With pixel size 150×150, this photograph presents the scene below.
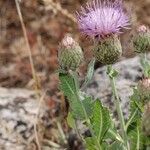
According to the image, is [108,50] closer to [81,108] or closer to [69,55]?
[69,55]

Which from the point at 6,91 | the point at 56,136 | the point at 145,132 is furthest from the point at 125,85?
the point at 145,132

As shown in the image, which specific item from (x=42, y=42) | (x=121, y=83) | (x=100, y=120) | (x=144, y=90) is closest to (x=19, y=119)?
(x=121, y=83)

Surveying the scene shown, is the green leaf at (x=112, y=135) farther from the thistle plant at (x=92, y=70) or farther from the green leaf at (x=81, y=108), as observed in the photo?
the green leaf at (x=81, y=108)

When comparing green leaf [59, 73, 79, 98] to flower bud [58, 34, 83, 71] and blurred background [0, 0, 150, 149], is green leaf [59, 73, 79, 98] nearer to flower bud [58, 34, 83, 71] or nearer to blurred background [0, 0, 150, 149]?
flower bud [58, 34, 83, 71]

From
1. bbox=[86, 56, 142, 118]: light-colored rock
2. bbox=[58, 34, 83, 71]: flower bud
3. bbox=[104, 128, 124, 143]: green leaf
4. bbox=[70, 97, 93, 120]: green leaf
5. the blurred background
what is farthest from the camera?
the blurred background

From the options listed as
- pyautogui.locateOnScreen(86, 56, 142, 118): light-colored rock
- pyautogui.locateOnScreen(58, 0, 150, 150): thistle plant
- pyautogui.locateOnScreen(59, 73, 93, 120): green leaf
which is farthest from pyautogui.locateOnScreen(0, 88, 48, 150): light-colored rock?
pyautogui.locateOnScreen(59, 73, 93, 120): green leaf

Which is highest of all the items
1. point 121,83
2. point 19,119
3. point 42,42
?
point 42,42
